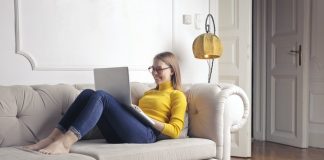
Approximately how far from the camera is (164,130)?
2283 millimetres

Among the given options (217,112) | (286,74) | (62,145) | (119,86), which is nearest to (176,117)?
(217,112)

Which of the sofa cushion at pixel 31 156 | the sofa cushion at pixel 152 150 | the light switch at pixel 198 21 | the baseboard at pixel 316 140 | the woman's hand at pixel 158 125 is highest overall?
the light switch at pixel 198 21

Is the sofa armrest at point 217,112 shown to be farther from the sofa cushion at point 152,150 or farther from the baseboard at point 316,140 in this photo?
the baseboard at point 316,140

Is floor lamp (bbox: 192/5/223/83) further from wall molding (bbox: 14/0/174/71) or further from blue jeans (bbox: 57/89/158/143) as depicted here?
blue jeans (bbox: 57/89/158/143)

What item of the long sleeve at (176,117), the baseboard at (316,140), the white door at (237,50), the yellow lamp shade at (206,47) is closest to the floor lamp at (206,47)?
the yellow lamp shade at (206,47)

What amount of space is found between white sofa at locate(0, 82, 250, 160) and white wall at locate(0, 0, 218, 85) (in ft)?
1.05

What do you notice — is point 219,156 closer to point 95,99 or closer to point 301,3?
point 95,99

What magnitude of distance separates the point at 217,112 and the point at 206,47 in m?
0.95

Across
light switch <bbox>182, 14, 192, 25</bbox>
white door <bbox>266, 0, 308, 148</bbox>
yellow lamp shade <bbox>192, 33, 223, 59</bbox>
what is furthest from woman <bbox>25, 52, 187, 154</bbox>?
white door <bbox>266, 0, 308, 148</bbox>

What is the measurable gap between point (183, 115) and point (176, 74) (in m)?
0.32

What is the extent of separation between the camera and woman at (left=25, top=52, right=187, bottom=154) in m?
2.03

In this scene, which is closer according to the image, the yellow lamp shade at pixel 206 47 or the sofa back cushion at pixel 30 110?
the sofa back cushion at pixel 30 110

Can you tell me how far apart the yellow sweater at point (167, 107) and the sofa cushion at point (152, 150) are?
82mm

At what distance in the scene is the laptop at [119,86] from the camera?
216 centimetres
